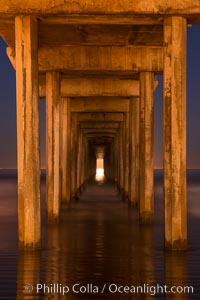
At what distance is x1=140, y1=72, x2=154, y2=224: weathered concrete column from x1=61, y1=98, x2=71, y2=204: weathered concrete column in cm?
619

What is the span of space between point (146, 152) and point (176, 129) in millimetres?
5527

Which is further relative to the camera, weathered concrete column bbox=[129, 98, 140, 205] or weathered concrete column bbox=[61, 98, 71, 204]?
weathered concrete column bbox=[61, 98, 71, 204]

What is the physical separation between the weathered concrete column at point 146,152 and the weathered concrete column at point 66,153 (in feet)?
20.3

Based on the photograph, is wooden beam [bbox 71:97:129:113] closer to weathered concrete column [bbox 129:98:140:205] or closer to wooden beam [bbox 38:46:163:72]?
weathered concrete column [bbox 129:98:140:205]

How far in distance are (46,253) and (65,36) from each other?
5931 millimetres

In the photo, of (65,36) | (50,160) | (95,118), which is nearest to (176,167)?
(65,36)

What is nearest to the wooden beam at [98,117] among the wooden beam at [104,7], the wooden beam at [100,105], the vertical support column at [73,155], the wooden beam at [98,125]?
the vertical support column at [73,155]

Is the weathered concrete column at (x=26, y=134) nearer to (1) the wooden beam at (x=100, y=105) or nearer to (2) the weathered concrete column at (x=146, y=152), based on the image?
(2) the weathered concrete column at (x=146, y=152)

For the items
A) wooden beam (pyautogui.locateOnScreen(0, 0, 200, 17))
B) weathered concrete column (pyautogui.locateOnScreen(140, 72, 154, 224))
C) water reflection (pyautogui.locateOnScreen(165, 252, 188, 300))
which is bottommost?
water reflection (pyautogui.locateOnScreen(165, 252, 188, 300))

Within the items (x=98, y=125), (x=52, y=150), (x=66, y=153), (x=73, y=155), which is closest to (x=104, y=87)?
(x=66, y=153)

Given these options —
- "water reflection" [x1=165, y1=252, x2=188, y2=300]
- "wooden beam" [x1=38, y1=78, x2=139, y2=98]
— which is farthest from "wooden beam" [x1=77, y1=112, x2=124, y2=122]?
"water reflection" [x1=165, y1=252, x2=188, y2=300]

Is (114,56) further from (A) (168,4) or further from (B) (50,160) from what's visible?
(A) (168,4)

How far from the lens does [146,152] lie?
706 inches

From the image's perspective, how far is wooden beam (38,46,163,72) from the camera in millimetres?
17922
